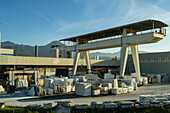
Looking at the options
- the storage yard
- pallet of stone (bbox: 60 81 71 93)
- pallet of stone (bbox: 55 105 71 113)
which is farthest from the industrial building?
pallet of stone (bbox: 55 105 71 113)

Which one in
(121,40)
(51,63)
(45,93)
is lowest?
(45,93)

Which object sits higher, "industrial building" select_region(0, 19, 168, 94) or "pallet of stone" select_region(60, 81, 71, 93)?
"industrial building" select_region(0, 19, 168, 94)

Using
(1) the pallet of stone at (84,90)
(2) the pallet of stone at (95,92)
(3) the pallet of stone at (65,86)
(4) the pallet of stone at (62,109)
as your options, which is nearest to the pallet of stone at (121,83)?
(2) the pallet of stone at (95,92)

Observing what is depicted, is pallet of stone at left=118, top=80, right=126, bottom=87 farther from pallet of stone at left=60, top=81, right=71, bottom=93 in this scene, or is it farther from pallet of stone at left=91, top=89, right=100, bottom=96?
pallet of stone at left=60, top=81, right=71, bottom=93

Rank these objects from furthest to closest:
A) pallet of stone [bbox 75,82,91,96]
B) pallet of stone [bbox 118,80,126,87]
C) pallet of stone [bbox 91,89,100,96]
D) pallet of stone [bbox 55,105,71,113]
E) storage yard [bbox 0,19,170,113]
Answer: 1. pallet of stone [bbox 118,80,126,87]
2. pallet of stone [bbox 91,89,100,96]
3. pallet of stone [bbox 75,82,91,96]
4. storage yard [bbox 0,19,170,113]
5. pallet of stone [bbox 55,105,71,113]

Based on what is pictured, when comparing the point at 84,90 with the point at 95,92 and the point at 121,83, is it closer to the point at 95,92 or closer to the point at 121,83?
the point at 95,92

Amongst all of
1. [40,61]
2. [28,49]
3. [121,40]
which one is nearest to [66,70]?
[40,61]

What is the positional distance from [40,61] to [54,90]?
15304 millimetres

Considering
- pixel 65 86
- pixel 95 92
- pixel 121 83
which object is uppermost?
pixel 121 83

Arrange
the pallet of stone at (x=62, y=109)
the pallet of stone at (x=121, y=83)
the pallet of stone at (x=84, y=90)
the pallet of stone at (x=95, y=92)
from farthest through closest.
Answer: the pallet of stone at (x=121, y=83) < the pallet of stone at (x=95, y=92) < the pallet of stone at (x=84, y=90) < the pallet of stone at (x=62, y=109)

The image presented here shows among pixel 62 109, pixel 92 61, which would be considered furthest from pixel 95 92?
pixel 92 61

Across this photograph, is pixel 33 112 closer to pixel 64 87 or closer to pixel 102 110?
pixel 102 110

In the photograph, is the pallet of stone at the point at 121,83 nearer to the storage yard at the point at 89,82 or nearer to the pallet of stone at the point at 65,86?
the storage yard at the point at 89,82

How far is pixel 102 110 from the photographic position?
10.0 metres
